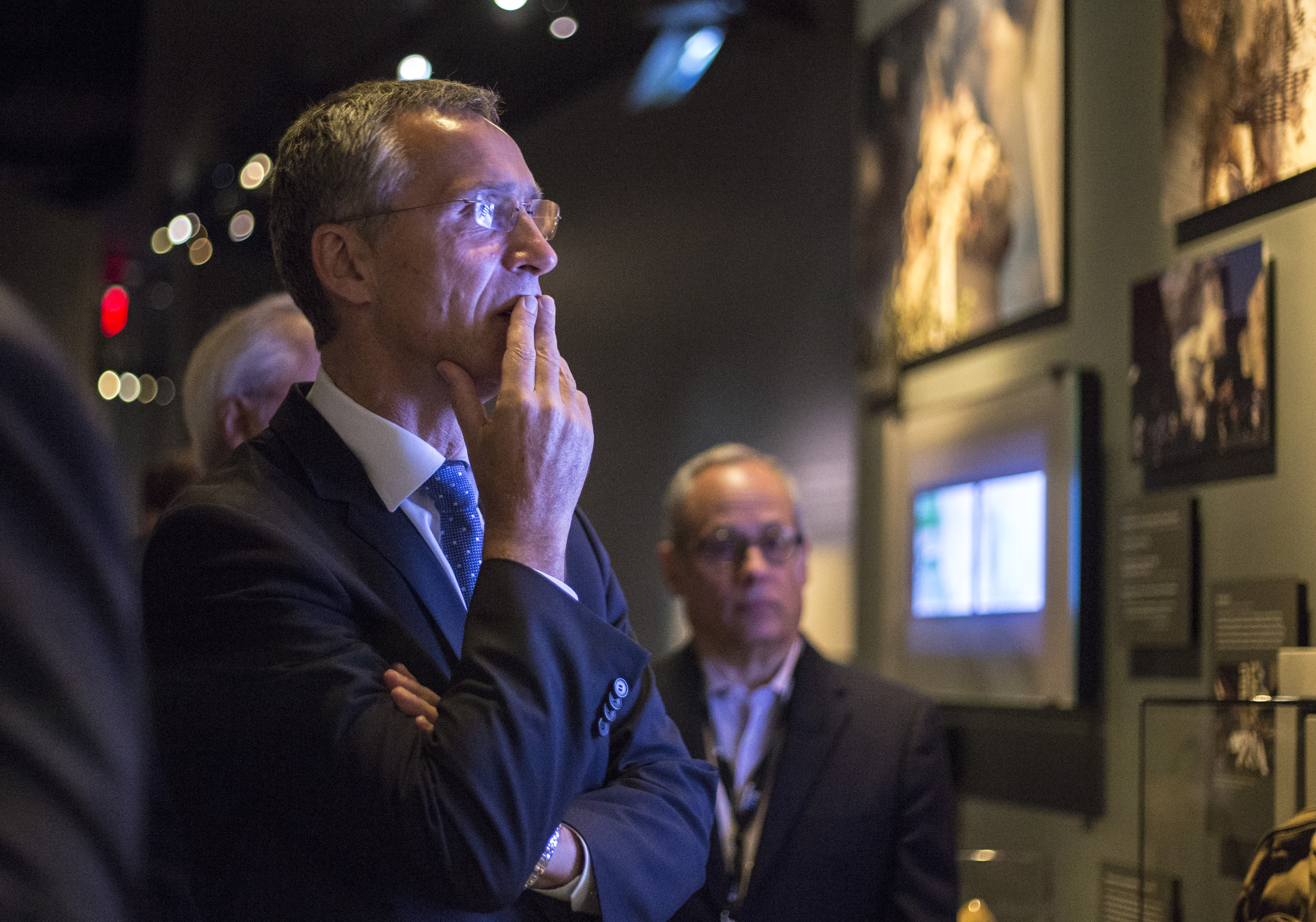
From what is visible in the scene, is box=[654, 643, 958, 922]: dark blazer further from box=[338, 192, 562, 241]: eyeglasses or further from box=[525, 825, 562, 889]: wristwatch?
box=[338, 192, 562, 241]: eyeglasses

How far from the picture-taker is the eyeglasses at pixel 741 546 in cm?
351

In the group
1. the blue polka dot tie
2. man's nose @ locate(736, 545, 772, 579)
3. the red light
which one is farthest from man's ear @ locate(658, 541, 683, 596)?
the red light

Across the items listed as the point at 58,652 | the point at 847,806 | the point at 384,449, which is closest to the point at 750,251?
the point at 847,806

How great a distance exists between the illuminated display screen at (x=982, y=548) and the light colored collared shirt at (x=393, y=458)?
8.55ft

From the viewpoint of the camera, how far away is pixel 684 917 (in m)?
2.56

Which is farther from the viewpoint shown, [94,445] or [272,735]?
[272,735]

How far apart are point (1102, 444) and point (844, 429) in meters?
1.81

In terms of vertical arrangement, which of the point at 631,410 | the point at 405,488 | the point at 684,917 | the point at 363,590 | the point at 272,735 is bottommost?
the point at 684,917

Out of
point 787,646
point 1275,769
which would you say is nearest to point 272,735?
point 1275,769

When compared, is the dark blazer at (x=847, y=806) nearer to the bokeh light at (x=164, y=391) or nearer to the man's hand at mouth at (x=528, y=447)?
the man's hand at mouth at (x=528, y=447)

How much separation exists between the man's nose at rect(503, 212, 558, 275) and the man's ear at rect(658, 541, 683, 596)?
189 centimetres

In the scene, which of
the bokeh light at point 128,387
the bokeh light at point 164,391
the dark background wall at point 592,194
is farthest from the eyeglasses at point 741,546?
the bokeh light at point 164,391

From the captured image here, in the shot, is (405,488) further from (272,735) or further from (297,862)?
(297,862)

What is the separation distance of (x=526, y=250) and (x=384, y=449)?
12.4 inches
